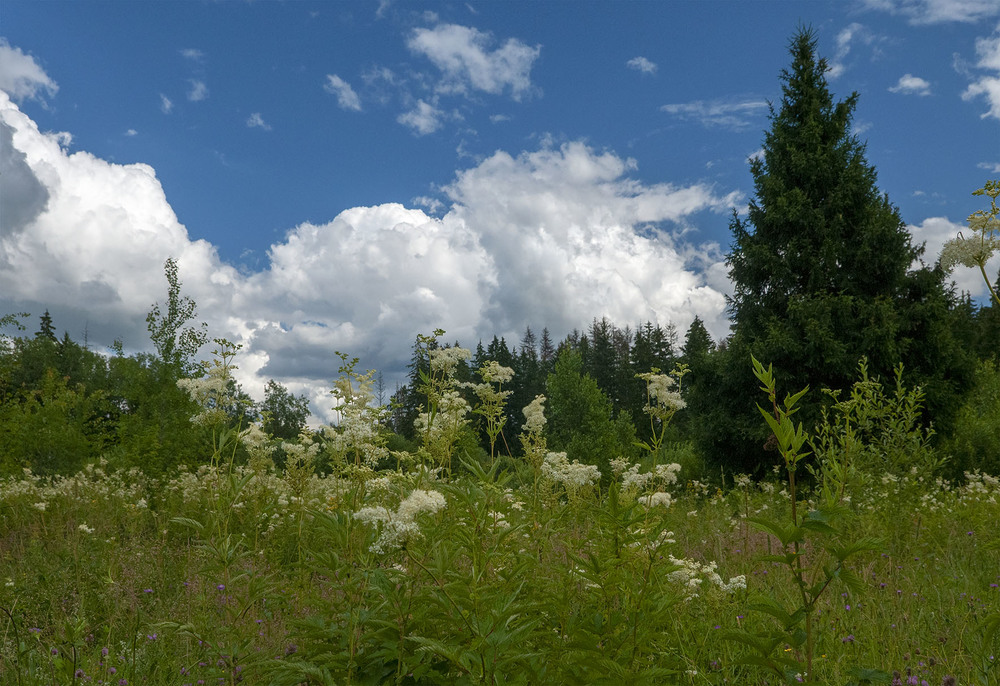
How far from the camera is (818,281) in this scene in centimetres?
1402

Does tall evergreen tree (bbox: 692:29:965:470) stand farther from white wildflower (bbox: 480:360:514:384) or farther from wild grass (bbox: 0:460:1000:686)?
white wildflower (bbox: 480:360:514:384)

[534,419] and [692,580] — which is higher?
[534,419]

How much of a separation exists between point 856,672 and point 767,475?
→ 12622 mm

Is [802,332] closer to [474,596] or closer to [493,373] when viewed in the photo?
[493,373]

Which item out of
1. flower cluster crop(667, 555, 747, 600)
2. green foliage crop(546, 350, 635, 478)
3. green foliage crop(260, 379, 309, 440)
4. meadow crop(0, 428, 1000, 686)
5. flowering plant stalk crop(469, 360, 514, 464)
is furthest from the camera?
green foliage crop(260, 379, 309, 440)

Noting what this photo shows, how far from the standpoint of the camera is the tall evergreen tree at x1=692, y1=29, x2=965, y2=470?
43.0 feet

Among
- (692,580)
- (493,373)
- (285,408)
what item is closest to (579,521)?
(493,373)

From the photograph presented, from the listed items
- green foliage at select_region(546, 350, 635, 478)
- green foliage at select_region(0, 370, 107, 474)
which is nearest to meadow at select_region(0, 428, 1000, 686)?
green foliage at select_region(0, 370, 107, 474)

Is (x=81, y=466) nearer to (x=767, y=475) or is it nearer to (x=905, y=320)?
(x=767, y=475)

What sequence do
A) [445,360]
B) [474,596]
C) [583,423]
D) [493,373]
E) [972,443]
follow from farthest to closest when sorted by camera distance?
1. [583,423]
2. [972,443]
3. [493,373]
4. [445,360]
5. [474,596]

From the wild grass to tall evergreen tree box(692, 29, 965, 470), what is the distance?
6283 mm

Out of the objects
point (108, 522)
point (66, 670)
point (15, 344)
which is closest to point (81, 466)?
point (15, 344)

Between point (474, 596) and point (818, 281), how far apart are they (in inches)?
566

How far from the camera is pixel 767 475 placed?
13016 millimetres
